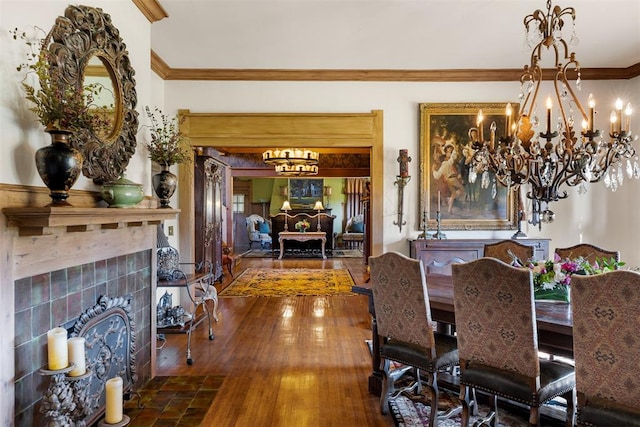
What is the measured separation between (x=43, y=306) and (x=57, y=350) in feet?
0.76

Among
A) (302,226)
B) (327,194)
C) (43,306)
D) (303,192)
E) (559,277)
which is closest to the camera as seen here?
(43,306)

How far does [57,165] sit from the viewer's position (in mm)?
1792

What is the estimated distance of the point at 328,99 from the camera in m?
4.88

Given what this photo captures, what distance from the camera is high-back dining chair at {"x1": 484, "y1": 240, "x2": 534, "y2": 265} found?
141 inches

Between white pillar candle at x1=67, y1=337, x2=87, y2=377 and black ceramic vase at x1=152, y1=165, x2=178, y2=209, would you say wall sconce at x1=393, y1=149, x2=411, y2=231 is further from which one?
white pillar candle at x1=67, y1=337, x2=87, y2=377

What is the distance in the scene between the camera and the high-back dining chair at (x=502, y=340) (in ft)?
6.23

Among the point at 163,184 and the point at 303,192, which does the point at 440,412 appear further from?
the point at 303,192

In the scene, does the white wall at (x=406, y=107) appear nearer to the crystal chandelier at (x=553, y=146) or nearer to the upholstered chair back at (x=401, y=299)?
the crystal chandelier at (x=553, y=146)

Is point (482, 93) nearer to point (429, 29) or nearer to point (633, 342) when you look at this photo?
point (429, 29)

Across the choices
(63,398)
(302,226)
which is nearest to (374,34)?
(63,398)

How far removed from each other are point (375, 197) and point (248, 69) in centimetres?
220

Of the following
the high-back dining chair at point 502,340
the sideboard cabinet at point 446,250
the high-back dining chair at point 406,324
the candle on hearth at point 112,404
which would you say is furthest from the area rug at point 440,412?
the sideboard cabinet at point 446,250

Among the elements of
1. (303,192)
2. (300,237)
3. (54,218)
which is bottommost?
(300,237)

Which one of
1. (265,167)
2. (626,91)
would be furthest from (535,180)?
(265,167)
